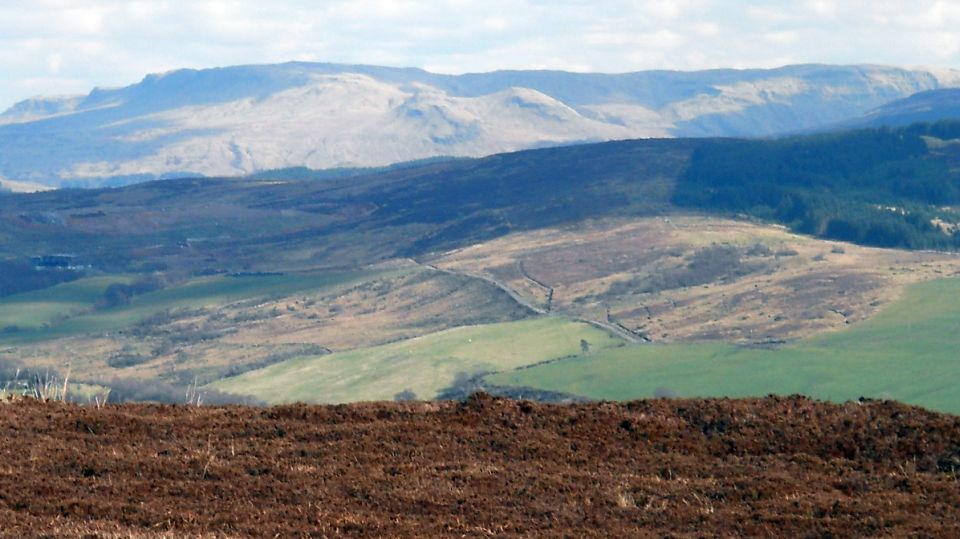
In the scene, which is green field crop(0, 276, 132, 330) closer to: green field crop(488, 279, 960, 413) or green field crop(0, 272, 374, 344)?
green field crop(0, 272, 374, 344)

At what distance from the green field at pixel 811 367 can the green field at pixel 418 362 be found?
4.21m

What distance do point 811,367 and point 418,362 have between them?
29.4m

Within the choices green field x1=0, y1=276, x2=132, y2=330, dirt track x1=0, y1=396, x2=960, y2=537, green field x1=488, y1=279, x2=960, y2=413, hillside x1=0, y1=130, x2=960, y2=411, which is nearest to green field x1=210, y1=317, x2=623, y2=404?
hillside x1=0, y1=130, x2=960, y2=411

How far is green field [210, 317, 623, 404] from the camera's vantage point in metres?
96.9

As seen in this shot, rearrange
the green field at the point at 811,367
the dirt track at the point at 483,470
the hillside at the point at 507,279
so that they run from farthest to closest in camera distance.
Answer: the hillside at the point at 507,279, the green field at the point at 811,367, the dirt track at the point at 483,470

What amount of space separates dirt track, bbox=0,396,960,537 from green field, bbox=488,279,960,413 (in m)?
57.9

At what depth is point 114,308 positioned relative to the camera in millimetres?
144375

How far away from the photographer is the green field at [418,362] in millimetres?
96938

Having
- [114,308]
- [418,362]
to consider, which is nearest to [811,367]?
[418,362]

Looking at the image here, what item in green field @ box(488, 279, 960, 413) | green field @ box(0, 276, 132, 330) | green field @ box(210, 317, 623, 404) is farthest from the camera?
green field @ box(0, 276, 132, 330)

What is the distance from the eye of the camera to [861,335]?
10112 centimetres

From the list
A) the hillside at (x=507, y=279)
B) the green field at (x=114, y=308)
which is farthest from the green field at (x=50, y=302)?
the hillside at (x=507, y=279)

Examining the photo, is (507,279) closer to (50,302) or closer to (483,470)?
(50,302)

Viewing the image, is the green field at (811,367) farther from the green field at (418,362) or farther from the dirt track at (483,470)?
the dirt track at (483,470)
